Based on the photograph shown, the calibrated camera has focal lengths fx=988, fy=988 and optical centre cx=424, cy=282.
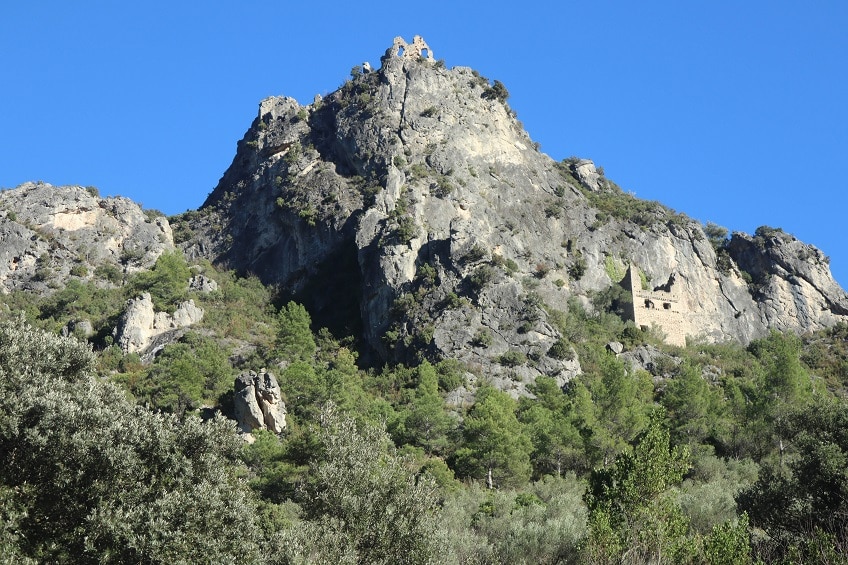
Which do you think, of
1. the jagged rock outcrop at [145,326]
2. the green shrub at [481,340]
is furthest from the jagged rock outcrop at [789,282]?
the jagged rock outcrop at [145,326]

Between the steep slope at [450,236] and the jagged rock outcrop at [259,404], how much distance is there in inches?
744

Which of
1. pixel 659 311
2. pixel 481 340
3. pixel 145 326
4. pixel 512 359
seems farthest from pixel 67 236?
pixel 659 311

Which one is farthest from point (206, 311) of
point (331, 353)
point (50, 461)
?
point (50, 461)

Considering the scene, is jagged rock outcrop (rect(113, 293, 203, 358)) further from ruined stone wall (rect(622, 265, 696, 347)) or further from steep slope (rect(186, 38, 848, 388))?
ruined stone wall (rect(622, 265, 696, 347))

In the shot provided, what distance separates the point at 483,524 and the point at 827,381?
4511cm

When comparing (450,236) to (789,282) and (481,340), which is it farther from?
(789,282)

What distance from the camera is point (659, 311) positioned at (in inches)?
3199

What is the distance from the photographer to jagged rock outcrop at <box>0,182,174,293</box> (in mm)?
77312

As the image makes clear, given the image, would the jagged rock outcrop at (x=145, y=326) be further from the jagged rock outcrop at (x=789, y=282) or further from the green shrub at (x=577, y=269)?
the jagged rock outcrop at (x=789, y=282)

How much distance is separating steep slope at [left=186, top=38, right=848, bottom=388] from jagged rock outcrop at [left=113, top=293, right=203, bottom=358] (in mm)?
12906

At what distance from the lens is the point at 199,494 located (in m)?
22.5

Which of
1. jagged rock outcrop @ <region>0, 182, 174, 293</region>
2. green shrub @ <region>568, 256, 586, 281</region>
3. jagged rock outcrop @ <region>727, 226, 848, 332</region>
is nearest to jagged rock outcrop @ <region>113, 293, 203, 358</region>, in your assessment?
jagged rock outcrop @ <region>0, 182, 174, 293</region>

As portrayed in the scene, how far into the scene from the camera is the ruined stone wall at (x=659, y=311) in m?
79.9

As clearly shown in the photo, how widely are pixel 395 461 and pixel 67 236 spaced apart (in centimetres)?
6093
